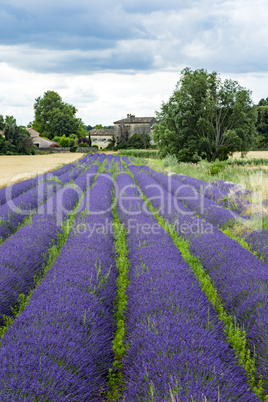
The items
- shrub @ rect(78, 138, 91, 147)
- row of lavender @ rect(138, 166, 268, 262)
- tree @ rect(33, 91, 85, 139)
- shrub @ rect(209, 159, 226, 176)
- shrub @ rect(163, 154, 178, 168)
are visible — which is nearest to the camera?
row of lavender @ rect(138, 166, 268, 262)

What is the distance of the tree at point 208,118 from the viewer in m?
20.7

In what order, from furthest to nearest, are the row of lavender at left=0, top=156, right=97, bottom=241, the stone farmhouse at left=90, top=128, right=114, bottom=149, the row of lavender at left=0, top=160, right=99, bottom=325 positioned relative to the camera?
the stone farmhouse at left=90, top=128, right=114, bottom=149, the row of lavender at left=0, top=156, right=97, bottom=241, the row of lavender at left=0, top=160, right=99, bottom=325

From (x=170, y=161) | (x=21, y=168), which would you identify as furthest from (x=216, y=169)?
(x=21, y=168)

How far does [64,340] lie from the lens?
251 centimetres

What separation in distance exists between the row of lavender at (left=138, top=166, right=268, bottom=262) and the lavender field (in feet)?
0.31

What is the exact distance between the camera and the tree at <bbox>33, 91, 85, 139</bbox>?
71.5 m

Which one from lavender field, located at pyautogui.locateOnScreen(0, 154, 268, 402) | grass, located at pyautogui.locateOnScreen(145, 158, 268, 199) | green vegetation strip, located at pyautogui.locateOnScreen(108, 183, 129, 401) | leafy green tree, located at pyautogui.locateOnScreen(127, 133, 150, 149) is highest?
leafy green tree, located at pyautogui.locateOnScreen(127, 133, 150, 149)

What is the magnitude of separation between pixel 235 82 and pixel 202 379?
21610 millimetres

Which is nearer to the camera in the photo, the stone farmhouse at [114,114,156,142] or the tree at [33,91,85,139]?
the stone farmhouse at [114,114,156,142]

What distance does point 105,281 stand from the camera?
12.7 ft

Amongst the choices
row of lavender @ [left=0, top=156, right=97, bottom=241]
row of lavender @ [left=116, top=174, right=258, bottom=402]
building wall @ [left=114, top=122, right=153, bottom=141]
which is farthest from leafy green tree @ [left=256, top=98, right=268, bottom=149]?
row of lavender @ [left=116, top=174, right=258, bottom=402]

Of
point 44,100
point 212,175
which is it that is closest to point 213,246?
point 212,175

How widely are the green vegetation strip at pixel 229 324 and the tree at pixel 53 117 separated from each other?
228 ft

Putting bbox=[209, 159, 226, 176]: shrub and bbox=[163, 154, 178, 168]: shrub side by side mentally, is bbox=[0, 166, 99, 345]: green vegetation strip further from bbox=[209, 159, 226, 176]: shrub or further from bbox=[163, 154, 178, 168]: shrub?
bbox=[163, 154, 178, 168]: shrub
